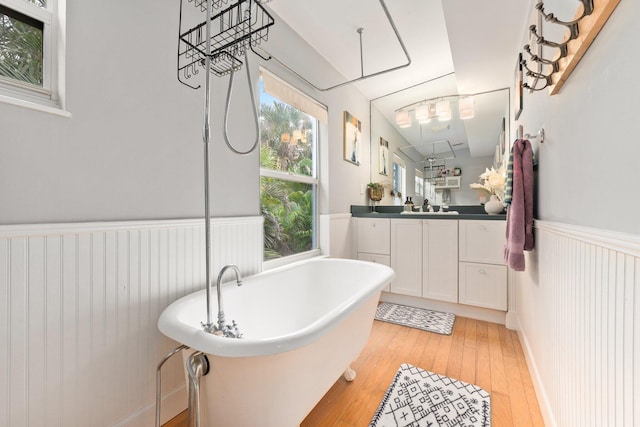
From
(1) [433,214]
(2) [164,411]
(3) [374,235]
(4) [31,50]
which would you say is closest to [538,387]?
(1) [433,214]

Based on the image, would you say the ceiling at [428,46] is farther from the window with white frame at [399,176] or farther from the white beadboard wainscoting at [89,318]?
the white beadboard wainscoting at [89,318]

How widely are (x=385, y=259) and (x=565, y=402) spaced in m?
1.90

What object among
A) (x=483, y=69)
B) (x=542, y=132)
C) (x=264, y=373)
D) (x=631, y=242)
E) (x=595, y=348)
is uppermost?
(x=483, y=69)

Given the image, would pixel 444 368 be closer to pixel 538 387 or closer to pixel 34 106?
pixel 538 387

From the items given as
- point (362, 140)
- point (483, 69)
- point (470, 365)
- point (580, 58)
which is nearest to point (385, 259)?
point (470, 365)

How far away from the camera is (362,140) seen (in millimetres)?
3348

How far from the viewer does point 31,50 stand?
39.6 inches

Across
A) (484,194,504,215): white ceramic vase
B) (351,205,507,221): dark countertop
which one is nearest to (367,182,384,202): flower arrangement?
(351,205,507,221): dark countertop

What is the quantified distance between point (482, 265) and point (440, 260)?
35 centimetres

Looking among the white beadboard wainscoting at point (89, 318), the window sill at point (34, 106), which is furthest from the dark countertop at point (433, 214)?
the window sill at point (34, 106)

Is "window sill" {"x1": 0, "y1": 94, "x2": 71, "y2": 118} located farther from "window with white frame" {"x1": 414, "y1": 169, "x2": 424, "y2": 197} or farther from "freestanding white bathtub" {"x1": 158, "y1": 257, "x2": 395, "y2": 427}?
"window with white frame" {"x1": 414, "y1": 169, "x2": 424, "y2": 197}

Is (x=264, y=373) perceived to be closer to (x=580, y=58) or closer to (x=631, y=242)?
(x=631, y=242)

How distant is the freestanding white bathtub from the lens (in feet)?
2.73

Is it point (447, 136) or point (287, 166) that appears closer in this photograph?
point (287, 166)
